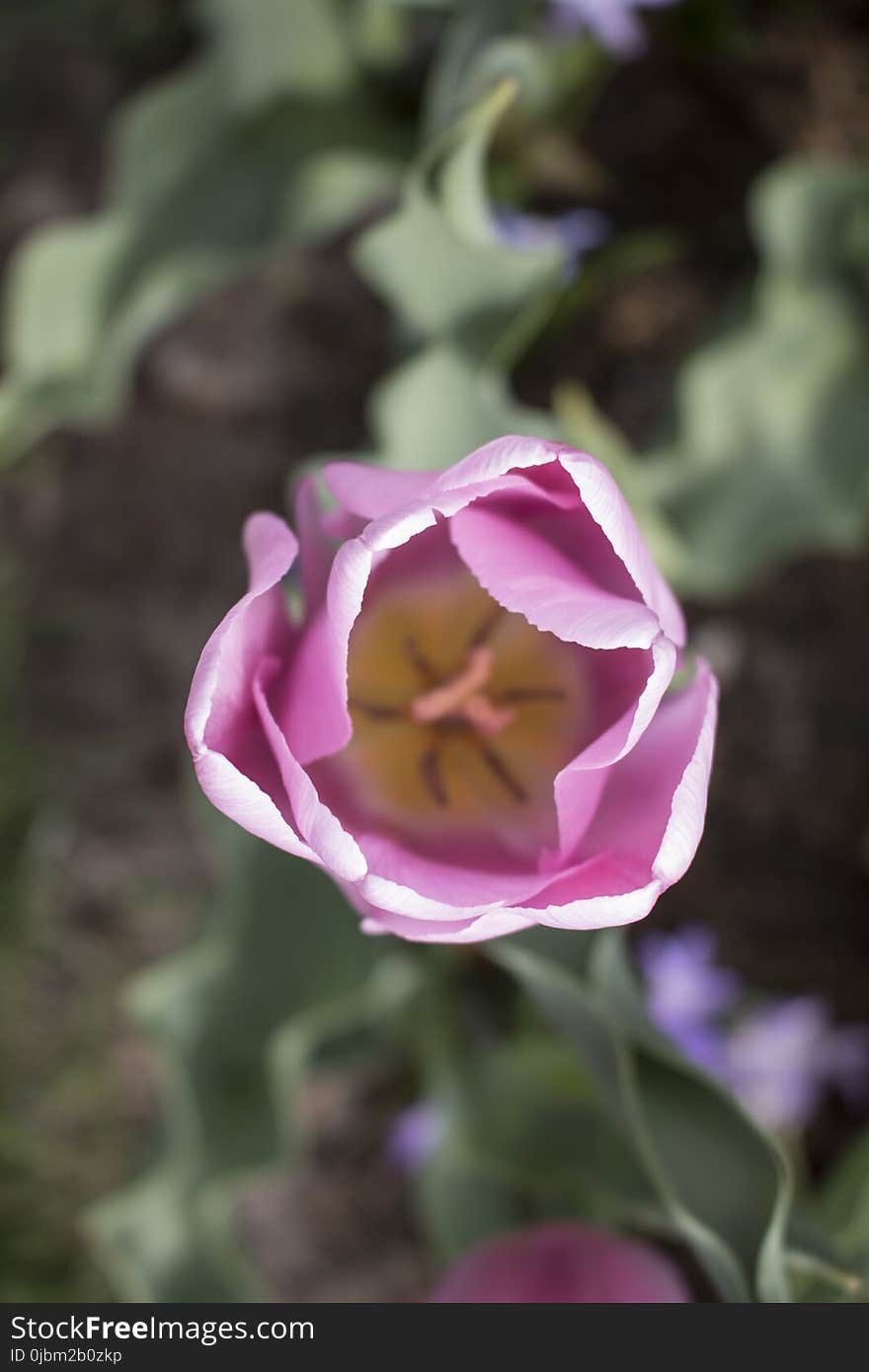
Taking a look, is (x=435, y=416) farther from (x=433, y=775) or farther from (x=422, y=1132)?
(x=422, y=1132)

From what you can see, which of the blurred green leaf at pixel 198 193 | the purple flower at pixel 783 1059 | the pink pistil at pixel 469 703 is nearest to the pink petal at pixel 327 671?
the pink pistil at pixel 469 703

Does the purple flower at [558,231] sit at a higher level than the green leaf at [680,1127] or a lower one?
higher

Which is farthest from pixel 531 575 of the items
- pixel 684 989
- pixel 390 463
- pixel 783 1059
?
pixel 783 1059

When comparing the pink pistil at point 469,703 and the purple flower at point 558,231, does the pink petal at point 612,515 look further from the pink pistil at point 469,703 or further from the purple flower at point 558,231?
the purple flower at point 558,231

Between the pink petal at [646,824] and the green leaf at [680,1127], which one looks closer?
the pink petal at [646,824]
